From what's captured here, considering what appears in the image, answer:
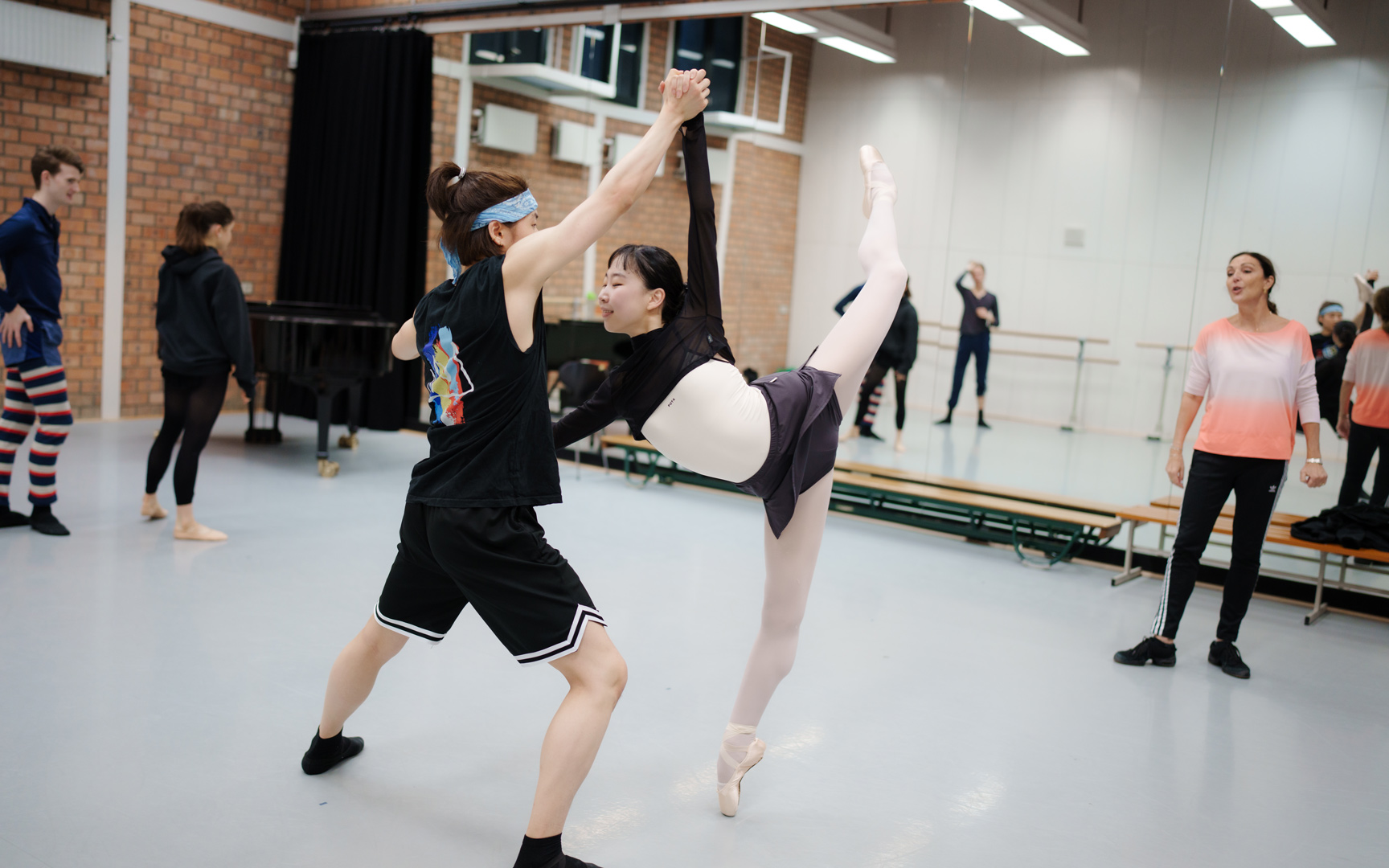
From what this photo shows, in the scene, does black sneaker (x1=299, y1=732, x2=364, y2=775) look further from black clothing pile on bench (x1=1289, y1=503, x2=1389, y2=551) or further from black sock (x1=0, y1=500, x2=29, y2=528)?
black clothing pile on bench (x1=1289, y1=503, x2=1389, y2=551)

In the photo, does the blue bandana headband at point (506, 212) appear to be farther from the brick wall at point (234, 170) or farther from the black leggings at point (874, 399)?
the brick wall at point (234, 170)

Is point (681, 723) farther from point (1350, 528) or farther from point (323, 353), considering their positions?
point (323, 353)

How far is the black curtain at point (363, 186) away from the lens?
8.03 metres

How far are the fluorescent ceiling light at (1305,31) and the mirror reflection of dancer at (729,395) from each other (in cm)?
398

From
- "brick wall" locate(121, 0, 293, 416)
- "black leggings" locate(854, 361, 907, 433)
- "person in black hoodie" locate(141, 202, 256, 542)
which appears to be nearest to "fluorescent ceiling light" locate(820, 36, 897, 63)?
"black leggings" locate(854, 361, 907, 433)

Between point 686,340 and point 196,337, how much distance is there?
3.35m

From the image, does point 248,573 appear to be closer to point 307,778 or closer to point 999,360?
point 307,778

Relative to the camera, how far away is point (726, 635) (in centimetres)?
389

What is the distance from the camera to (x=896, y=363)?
6.63 meters

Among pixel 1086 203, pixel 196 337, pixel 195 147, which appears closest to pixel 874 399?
pixel 1086 203

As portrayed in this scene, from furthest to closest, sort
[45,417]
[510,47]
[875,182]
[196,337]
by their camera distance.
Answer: [510,47] → [196,337] → [45,417] → [875,182]

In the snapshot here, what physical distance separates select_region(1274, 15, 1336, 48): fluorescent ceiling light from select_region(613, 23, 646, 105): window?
4178 mm

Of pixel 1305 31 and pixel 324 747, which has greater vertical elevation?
pixel 1305 31

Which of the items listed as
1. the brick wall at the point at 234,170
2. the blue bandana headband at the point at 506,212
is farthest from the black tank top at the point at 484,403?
the brick wall at the point at 234,170
